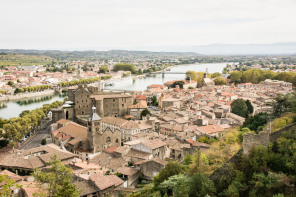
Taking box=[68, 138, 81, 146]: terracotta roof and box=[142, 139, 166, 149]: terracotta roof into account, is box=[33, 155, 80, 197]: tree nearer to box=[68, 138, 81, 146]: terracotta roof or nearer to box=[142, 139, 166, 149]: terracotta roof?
box=[142, 139, 166, 149]: terracotta roof

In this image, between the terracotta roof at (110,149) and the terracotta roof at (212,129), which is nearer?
the terracotta roof at (110,149)

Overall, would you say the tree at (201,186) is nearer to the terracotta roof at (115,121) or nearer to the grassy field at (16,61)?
the terracotta roof at (115,121)

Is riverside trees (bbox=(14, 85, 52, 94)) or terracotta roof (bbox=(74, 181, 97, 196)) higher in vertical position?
terracotta roof (bbox=(74, 181, 97, 196))

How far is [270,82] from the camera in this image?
169ft

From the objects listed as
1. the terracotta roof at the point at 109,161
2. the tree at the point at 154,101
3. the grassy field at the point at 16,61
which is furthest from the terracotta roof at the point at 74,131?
the grassy field at the point at 16,61

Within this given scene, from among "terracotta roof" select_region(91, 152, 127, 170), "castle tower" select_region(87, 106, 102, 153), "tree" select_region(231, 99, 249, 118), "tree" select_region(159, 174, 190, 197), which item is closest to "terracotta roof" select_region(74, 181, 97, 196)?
"terracotta roof" select_region(91, 152, 127, 170)

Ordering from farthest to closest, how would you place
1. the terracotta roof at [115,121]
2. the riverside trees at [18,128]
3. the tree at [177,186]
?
the terracotta roof at [115,121]
the riverside trees at [18,128]
the tree at [177,186]

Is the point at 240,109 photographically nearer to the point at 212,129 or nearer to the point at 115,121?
the point at 212,129

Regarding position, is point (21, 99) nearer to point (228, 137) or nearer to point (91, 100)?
point (91, 100)

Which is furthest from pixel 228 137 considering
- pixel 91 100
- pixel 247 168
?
pixel 91 100

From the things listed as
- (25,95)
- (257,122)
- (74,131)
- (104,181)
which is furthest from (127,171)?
(25,95)

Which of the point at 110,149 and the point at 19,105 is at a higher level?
the point at 110,149

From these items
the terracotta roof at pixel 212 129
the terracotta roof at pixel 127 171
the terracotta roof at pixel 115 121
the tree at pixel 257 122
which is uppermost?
the tree at pixel 257 122

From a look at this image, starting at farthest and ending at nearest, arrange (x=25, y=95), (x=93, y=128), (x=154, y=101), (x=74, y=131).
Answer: (x=25, y=95), (x=154, y=101), (x=74, y=131), (x=93, y=128)
